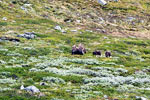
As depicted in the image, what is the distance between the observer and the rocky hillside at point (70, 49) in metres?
21.6

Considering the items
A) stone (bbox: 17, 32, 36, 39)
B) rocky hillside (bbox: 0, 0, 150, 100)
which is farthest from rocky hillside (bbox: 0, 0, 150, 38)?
stone (bbox: 17, 32, 36, 39)

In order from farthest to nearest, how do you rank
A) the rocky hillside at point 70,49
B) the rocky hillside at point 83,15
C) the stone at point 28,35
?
1. the rocky hillside at point 83,15
2. the stone at point 28,35
3. the rocky hillside at point 70,49

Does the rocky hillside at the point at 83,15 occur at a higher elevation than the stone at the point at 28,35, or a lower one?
higher

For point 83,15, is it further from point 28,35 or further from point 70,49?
point 70,49

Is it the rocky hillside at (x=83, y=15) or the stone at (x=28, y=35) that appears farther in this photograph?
the rocky hillside at (x=83, y=15)

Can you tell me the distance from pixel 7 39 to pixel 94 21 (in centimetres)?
4349

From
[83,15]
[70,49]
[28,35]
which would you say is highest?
[83,15]

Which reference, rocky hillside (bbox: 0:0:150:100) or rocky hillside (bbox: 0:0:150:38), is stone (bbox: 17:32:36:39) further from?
rocky hillside (bbox: 0:0:150:38)

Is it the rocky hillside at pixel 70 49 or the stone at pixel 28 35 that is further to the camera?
the stone at pixel 28 35

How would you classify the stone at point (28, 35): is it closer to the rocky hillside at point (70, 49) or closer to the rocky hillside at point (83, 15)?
the rocky hillside at point (70, 49)

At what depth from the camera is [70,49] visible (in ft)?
164

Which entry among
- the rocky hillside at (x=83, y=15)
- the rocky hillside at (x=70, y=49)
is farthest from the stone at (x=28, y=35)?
the rocky hillside at (x=83, y=15)

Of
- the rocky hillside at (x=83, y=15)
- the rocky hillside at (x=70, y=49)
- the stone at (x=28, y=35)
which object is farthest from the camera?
the rocky hillside at (x=83, y=15)

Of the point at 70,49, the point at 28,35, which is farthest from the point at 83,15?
the point at 70,49
